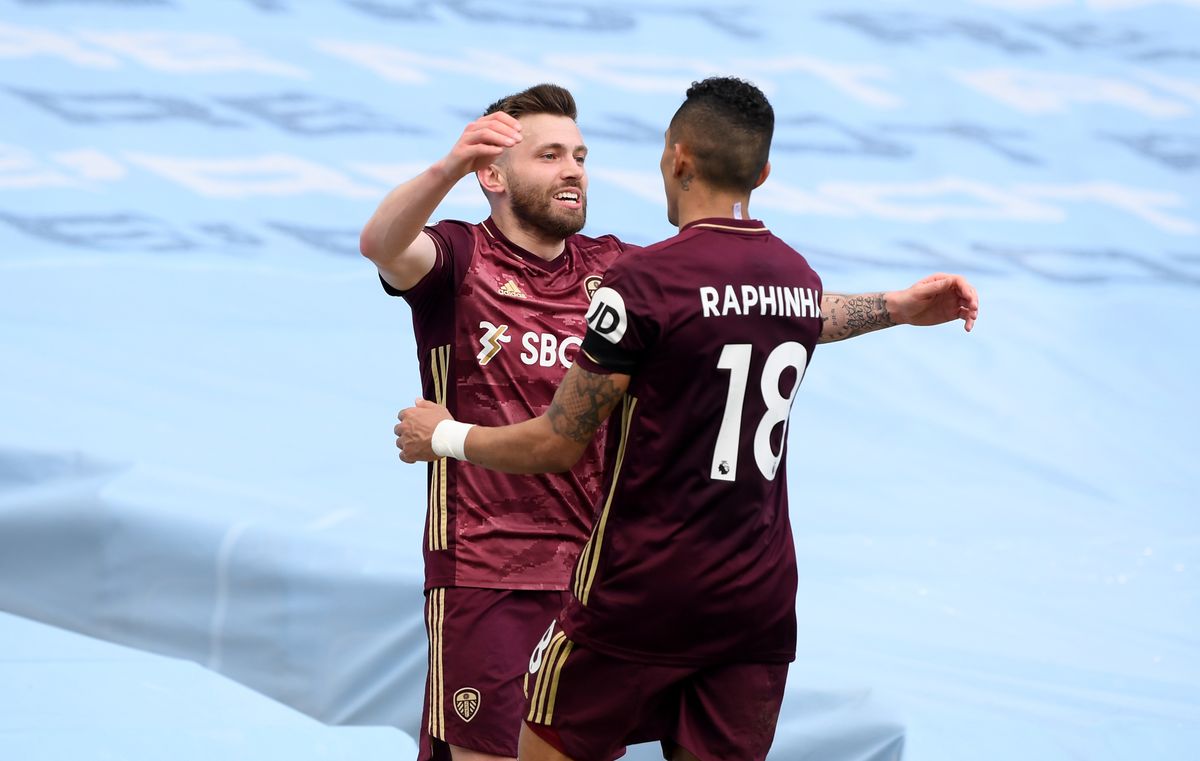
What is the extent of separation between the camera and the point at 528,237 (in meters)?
3.51

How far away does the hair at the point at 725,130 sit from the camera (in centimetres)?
258

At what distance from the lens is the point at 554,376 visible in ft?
11.0

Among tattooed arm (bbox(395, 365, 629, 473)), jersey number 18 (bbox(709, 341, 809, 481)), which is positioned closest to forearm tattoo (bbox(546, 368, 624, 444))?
tattooed arm (bbox(395, 365, 629, 473))

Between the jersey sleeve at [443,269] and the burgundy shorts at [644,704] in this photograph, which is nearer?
the burgundy shorts at [644,704]

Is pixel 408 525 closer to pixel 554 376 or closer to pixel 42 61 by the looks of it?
pixel 554 376

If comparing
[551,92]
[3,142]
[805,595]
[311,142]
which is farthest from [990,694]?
[3,142]

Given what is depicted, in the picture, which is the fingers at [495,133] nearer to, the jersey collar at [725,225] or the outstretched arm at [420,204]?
the outstretched arm at [420,204]

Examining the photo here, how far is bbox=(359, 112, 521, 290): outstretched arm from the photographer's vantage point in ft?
9.42

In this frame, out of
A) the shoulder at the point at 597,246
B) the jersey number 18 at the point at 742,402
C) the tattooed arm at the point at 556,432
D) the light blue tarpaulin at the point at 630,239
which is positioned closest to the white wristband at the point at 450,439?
the tattooed arm at the point at 556,432

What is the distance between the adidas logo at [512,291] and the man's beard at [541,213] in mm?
172

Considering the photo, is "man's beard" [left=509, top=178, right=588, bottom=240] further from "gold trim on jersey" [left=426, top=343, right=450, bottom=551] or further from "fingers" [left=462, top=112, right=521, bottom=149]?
"fingers" [left=462, top=112, right=521, bottom=149]

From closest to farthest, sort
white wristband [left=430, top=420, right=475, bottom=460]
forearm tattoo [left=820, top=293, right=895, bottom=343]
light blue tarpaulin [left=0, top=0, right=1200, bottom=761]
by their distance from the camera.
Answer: white wristband [left=430, top=420, right=475, bottom=460] → forearm tattoo [left=820, top=293, right=895, bottom=343] → light blue tarpaulin [left=0, top=0, right=1200, bottom=761]

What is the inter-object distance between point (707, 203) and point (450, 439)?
68cm

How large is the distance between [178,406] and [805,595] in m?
3.23
